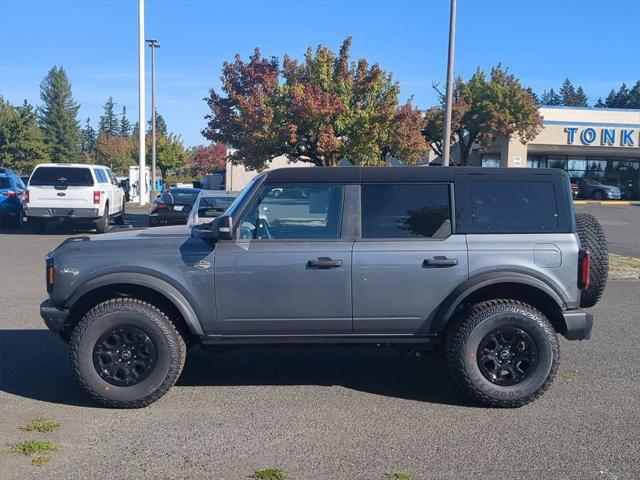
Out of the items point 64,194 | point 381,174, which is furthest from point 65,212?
point 381,174

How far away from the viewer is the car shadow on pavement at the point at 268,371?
19.9 feet

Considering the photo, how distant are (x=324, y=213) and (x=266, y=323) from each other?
1.04 m

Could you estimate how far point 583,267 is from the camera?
18.5 ft

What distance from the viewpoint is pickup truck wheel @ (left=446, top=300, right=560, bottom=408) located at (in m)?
5.63

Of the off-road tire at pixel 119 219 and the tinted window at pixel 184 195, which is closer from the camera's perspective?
the tinted window at pixel 184 195

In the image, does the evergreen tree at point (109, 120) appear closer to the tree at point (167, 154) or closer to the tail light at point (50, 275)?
the tree at point (167, 154)

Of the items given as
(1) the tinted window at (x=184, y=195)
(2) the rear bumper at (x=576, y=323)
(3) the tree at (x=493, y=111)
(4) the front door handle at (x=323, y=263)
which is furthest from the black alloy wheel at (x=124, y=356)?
(3) the tree at (x=493, y=111)

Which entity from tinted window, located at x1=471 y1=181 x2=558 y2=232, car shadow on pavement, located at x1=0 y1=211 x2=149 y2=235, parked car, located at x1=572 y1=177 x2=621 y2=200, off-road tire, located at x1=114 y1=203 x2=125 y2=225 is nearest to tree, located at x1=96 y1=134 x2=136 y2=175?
parked car, located at x1=572 y1=177 x2=621 y2=200

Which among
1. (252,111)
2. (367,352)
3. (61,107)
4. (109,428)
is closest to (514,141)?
(252,111)

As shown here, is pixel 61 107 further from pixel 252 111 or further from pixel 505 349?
pixel 505 349

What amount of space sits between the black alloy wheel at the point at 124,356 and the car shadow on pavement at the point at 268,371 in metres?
0.34

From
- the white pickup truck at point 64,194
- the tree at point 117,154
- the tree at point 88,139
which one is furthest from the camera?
the tree at point 88,139

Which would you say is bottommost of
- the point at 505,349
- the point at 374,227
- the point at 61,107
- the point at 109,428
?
the point at 109,428

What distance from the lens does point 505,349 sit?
5.75 meters
